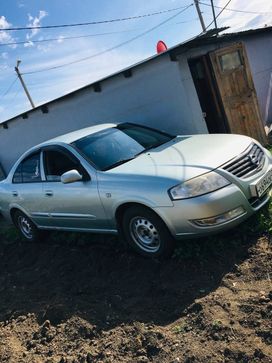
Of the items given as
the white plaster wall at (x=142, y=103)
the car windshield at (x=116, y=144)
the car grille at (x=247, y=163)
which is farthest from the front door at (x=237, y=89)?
the car grille at (x=247, y=163)

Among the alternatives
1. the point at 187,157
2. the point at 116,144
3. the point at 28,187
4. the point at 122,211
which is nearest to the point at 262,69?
the point at 116,144

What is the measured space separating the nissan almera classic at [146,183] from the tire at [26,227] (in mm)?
510

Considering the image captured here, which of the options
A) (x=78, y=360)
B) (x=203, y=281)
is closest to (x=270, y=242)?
(x=203, y=281)

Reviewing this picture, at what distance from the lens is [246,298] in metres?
3.56

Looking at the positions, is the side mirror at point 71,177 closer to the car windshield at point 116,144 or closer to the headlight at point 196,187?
the car windshield at point 116,144

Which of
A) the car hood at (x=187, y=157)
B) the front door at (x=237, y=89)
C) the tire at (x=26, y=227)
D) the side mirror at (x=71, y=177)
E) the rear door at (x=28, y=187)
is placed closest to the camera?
the car hood at (x=187, y=157)

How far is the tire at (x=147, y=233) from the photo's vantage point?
4.48m

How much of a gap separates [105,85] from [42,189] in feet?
13.8

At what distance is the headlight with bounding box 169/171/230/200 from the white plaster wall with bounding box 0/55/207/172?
12.7 ft

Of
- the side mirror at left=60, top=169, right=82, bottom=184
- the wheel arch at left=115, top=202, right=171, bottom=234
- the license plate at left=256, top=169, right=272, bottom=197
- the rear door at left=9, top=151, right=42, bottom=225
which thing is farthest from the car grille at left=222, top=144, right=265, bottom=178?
the rear door at left=9, top=151, right=42, bottom=225

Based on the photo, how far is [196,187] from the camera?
4203mm

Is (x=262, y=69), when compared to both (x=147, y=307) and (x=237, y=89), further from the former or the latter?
(x=147, y=307)

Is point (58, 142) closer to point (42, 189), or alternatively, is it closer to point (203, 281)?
point (42, 189)

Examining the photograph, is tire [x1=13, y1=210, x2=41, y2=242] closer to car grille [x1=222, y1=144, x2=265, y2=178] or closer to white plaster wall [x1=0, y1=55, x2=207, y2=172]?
white plaster wall [x1=0, y1=55, x2=207, y2=172]
